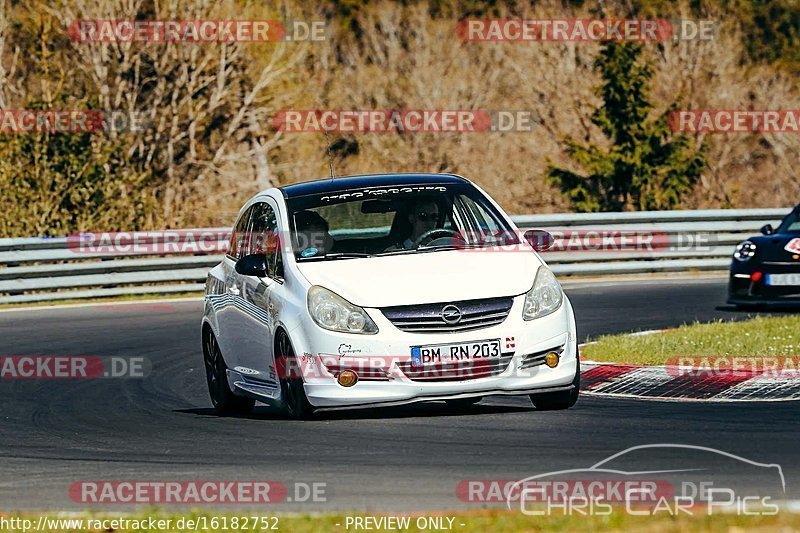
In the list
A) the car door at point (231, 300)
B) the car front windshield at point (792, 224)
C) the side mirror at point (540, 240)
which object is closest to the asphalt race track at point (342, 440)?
the car door at point (231, 300)

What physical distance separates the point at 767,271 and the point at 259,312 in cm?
894

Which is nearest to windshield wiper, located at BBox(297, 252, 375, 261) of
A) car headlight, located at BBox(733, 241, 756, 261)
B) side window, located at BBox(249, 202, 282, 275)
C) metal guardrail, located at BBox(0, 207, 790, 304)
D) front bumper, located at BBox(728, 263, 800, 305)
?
side window, located at BBox(249, 202, 282, 275)

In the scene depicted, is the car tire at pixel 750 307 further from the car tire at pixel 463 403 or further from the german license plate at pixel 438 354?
the german license plate at pixel 438 354

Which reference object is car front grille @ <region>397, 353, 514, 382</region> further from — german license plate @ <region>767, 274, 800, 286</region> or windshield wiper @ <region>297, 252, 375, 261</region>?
german license plate @ <region>767, 274, 800, 286</region>

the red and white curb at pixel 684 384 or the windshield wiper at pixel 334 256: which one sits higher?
the windshield wiper at pixel 334 256

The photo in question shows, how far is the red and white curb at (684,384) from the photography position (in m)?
10.7

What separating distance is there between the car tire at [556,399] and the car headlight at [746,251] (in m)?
8.31

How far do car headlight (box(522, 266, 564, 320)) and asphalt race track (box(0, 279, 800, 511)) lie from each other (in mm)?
684

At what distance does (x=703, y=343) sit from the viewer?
13.7 m

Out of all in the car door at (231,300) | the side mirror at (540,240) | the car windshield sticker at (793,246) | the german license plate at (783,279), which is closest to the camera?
the side mirror at (540,240)

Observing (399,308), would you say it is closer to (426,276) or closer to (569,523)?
(426,276)

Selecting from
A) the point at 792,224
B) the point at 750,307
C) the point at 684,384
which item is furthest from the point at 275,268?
the point at 750,307

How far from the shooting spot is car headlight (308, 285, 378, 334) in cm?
939

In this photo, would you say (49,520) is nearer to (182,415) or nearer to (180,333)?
(182,415)
